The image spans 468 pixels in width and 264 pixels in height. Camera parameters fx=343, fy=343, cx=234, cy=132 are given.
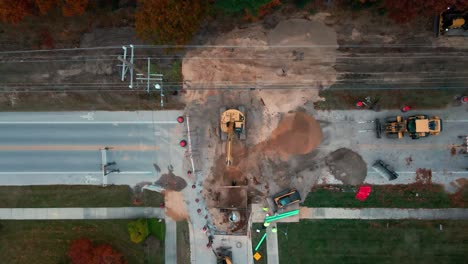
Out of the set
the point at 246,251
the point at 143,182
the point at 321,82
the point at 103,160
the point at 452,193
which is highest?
the point at 321,82

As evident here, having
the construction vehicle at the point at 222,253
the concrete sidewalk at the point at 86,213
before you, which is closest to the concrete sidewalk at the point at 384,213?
the construction vehicle at the point at 222,253

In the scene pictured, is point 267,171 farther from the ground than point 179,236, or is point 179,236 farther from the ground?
point 267,171

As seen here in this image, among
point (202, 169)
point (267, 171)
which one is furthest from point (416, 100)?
point (202, 169)

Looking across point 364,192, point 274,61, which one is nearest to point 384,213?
point 364,192

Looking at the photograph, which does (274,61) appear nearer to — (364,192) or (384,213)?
(364,192)

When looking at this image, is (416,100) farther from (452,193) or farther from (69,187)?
(69,187)

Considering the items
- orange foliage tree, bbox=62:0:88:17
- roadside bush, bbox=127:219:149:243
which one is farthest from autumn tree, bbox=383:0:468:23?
roadside bush, bbox=127:219:149:243

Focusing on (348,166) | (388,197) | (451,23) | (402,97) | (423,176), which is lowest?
(388,197)
